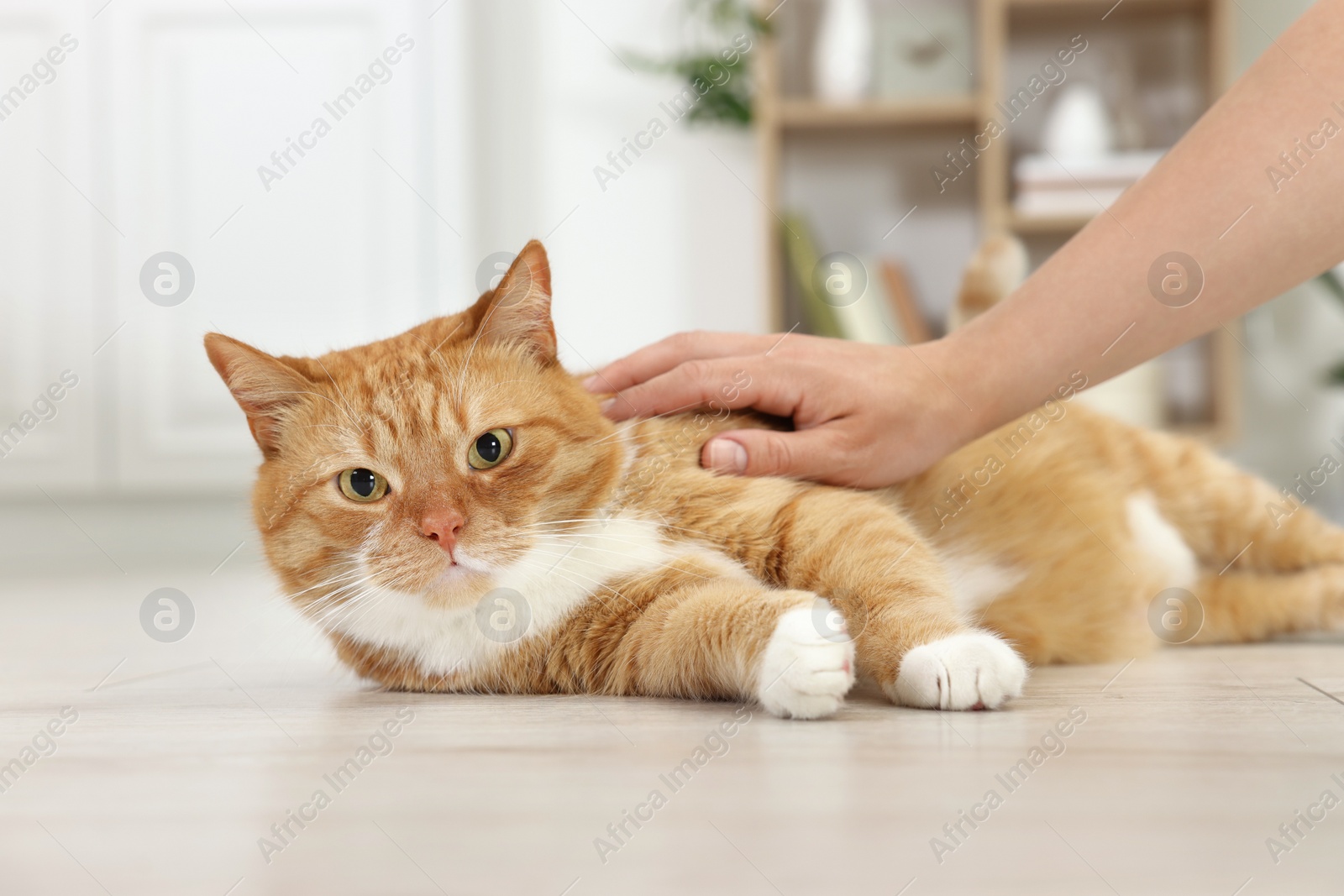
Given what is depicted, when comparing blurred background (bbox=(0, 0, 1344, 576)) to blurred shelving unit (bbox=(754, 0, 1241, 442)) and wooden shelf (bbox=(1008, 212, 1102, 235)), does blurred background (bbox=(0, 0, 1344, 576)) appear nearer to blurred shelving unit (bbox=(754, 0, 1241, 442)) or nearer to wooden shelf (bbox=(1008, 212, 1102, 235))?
blurred shelving unit (bbox=(754, 0, 1241, 442))

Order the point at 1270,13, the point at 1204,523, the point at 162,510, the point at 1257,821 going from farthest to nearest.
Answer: the point at 162,510, the point at 1270,13, the point at 1204,523, the point at 1257,821

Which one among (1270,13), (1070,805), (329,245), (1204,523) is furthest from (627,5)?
(1070,805)

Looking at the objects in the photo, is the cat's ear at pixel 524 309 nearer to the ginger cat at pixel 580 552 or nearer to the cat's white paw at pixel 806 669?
the ginger cat at pixel 580 552

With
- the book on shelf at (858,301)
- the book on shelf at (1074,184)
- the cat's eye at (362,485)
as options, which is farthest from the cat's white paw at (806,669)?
the book on shelf at (1074,184)

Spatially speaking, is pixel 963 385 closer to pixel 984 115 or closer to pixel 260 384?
pixel 260 384

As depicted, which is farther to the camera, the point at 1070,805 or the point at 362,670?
the point at 362,670

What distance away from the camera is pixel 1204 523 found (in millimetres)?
2098

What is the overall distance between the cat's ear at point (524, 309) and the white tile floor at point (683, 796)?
1.69ft

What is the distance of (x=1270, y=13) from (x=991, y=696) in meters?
4.39

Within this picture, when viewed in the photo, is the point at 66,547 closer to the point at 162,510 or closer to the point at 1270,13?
the point at 162,510

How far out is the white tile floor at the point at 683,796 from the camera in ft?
2.44

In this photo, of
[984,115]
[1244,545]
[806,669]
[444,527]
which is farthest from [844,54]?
[806,669]

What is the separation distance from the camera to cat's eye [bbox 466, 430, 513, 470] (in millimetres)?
1429

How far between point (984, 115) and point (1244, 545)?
2402 mm
